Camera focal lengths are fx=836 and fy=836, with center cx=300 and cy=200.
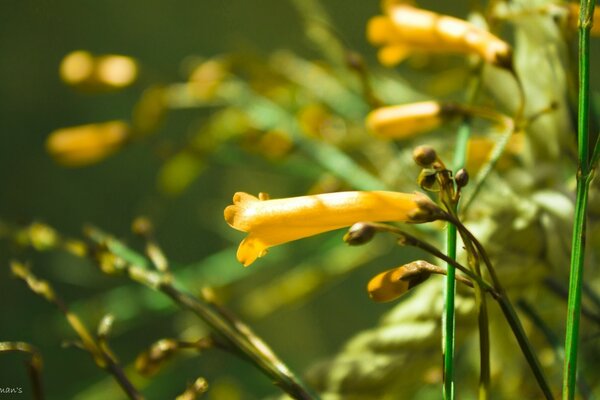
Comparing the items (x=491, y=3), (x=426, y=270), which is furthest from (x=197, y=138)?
(x=426, y=270)

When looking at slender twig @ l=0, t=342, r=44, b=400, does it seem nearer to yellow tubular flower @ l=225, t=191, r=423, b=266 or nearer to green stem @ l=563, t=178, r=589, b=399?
yellow tubular flower @ l=225, t=191, r=423, b=266

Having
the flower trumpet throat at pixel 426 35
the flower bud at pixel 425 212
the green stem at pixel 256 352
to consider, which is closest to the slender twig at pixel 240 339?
the green stem at pixel 256 352

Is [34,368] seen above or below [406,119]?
below

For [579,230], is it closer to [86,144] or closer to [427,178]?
[427,178]

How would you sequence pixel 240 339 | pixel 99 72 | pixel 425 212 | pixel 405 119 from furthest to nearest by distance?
pixel 99 72 → pixel 405 119 → pixel 240 339 → pixel 425 212

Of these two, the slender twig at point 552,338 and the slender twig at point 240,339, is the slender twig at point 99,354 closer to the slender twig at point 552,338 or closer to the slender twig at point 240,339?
the slender twig at point 240,339

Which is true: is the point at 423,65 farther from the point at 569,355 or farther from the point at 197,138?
the point at 569,355

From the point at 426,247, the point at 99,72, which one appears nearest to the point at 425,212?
the point at 426,247
